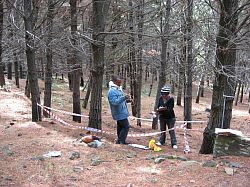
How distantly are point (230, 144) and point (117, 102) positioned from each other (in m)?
2.92

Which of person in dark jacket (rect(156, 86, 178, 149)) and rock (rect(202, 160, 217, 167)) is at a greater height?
person in dark jacket (rect(156, 86, 178, 149))

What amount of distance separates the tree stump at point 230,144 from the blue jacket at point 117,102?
8.36 feet

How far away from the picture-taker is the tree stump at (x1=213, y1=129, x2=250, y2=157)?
6.98m

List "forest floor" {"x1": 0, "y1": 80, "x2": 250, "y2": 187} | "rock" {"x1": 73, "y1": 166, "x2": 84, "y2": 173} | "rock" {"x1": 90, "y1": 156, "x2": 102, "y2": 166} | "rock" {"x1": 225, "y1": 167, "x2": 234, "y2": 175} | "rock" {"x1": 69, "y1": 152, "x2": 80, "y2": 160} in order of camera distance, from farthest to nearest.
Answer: "rock" {"x1": 69, "y1": 152, "x2": 80, "y2": 160} → "rock" {"x1": 90, "y1": 156, "x2": 102, "y2": 166} → "rock" {"x1": 73, "y1": 166, "x2": 84, "y2": 173} → "rock" {"x1": 225, "y1": 167, "x2": 234, "y2": 175} → "forest floor" {"x1": 0, "y1": 80, "x2": 250, "y2": 187}

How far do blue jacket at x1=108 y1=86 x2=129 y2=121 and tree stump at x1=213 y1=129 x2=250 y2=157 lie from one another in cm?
255

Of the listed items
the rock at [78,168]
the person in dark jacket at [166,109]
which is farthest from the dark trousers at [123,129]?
the rock at [78,168]

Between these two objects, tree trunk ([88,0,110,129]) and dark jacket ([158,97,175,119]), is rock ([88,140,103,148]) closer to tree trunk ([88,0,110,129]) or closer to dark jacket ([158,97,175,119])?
tree trunk ([88,0,110,129])

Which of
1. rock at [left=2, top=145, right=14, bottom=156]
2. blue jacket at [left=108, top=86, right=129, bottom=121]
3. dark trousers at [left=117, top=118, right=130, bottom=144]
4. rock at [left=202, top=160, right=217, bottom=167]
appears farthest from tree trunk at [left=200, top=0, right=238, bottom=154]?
rock at [left=2, top=145, right=14, bottom=156]

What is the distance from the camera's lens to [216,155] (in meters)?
7.04

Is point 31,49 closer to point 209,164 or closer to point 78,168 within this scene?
point 78,168

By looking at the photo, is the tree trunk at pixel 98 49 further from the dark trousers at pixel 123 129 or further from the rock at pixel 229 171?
the rock at pixel 229 171

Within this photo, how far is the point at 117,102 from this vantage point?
28.0 ft

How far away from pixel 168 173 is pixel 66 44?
23.6 feet

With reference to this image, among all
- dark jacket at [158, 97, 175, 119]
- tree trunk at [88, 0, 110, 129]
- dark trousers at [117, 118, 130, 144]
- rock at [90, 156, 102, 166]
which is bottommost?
rock at [90, 156, 102, 166]
